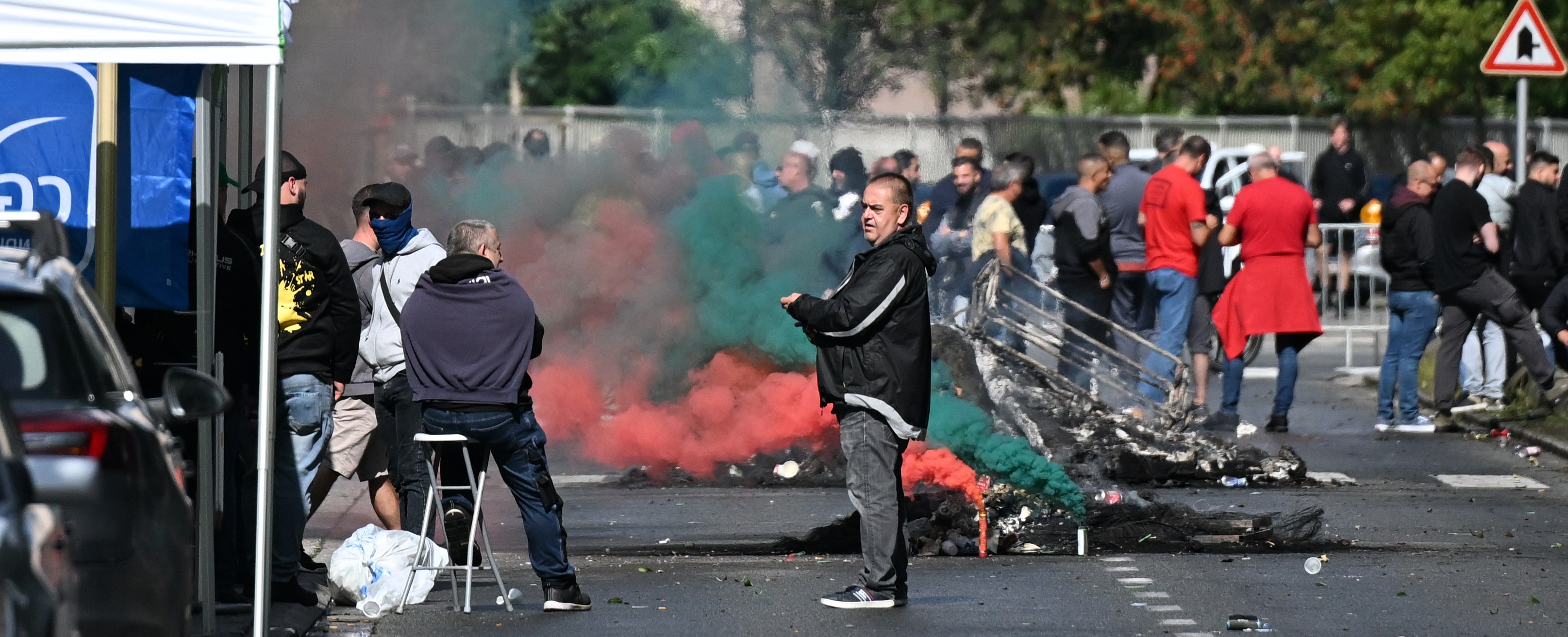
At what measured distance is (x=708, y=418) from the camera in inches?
429

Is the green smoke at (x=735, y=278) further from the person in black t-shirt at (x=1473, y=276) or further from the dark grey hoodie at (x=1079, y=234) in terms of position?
the person in black t-shirt at (x=1473, y=276)

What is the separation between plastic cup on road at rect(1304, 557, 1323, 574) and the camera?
8.18 m

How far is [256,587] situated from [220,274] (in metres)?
1.47

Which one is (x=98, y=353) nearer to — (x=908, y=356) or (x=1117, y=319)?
(x=908, y=356)

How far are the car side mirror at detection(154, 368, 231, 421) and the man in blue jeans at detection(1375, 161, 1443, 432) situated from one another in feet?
31.1

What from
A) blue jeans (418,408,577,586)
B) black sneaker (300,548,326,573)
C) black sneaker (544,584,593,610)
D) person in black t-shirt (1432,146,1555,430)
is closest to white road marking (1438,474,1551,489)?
person in black t-shirt (1432,146,1555,430)

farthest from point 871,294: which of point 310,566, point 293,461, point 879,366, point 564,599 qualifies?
point 310,566

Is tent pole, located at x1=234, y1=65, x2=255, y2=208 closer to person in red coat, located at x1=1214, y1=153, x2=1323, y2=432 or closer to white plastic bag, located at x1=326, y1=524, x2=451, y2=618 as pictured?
white plastic bag, located at x1=326, y1=524, x2=451, y2=618

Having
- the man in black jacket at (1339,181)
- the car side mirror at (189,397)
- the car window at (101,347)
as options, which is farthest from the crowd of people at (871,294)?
the man in black jacket at (1339,181)

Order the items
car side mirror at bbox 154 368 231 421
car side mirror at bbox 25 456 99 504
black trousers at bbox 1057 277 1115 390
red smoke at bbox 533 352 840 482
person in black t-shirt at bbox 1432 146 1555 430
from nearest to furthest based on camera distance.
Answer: car side mirror at bbox 25 456 99 504
car side mirror at bbox 154 368 231 421
red smoke at bbox 533 352 840 482
black trousers at bbox 1057 277 1115 390
person in black t-shirt at bbox 1432 146 1555 430

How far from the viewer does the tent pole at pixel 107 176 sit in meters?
6.62

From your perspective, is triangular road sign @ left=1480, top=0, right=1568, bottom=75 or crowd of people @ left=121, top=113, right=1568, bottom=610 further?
triangular road sign @ left=1480, top=0, right=1568, bottom=75

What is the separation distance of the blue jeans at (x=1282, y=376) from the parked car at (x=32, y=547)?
987 cm

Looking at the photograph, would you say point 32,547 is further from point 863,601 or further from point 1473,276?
point 1473,276
